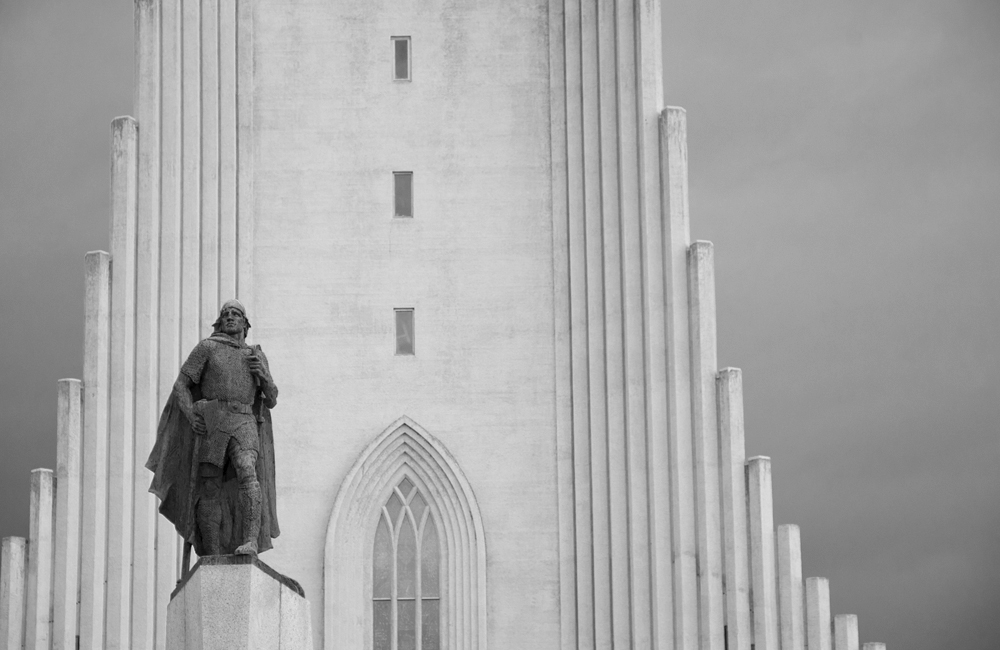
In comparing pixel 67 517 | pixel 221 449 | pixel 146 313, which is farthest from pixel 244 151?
pixel 221 449

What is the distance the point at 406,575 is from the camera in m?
32.9

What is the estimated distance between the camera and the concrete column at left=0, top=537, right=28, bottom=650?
31.1 metres

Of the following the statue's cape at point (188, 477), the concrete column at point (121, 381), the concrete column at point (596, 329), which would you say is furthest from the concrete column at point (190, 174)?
the statue's cape at point (188, 477)

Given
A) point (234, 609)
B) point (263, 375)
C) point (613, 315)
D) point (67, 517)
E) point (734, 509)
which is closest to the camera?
point (234, 609)

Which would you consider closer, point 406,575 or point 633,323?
point 406,575

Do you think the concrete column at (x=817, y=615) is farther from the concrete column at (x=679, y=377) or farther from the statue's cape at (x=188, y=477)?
the statue's cape at (x=188, y=477)

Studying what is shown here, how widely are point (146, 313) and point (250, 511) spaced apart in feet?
37.9

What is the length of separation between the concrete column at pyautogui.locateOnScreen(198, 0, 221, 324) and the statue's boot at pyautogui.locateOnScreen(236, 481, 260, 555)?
11.4 m

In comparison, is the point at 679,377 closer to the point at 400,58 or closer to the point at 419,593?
the point at 419,593

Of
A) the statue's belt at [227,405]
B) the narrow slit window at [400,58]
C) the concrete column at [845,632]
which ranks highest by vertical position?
the narrow slit window at [400,58]

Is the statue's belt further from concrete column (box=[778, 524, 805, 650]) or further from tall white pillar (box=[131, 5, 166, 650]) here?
concrete column (box=[778, 524, 805, 650])

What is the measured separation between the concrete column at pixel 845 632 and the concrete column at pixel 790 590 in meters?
0.48

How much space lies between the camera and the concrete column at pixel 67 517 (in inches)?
1232

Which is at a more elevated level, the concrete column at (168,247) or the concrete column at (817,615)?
the concrete column at (168,247)
